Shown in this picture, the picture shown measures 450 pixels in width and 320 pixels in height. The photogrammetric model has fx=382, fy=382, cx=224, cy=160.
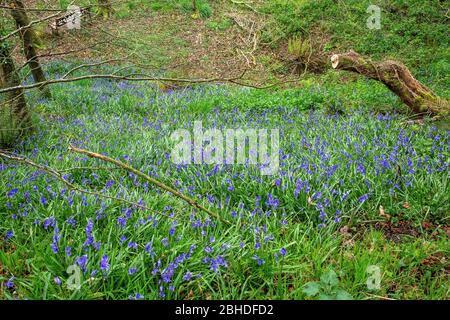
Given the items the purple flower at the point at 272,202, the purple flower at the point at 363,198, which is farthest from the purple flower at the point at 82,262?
the purple flower at the point at 363,198

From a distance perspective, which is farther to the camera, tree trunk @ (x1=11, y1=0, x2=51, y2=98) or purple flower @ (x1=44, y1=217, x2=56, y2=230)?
tree trunk @ (x1=11, y1=0, x2=51, y2=98)

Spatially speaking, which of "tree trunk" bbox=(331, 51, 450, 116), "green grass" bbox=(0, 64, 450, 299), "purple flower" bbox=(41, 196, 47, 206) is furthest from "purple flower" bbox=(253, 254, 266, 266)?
"tree trunk" bbox=(331, 51, 450, 116)

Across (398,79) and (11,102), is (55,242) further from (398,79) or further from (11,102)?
(398,79)

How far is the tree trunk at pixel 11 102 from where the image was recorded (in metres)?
5.27

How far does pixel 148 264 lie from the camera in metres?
2.71

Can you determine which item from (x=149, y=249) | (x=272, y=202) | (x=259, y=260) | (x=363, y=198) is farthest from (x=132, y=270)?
(x=363, y=198)

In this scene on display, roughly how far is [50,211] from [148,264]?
1.12 m

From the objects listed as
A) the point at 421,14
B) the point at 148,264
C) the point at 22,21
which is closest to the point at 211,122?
the point at 22,21

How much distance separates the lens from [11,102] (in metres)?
5.29

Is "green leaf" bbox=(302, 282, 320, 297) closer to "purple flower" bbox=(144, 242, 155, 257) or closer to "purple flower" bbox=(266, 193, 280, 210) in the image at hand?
"purple flower" bbox=(144, 242, 155, 257)

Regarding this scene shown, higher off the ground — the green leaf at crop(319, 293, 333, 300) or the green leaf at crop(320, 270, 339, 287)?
the green leaf at crop(320, 270, 339, 287)

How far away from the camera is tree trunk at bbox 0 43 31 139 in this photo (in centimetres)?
527

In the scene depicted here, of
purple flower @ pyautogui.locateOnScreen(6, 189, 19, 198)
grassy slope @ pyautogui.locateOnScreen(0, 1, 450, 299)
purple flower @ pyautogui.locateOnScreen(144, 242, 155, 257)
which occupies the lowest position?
grassy slope @ pyautogui.locateOnScreen(0, 1, 450, 299)
